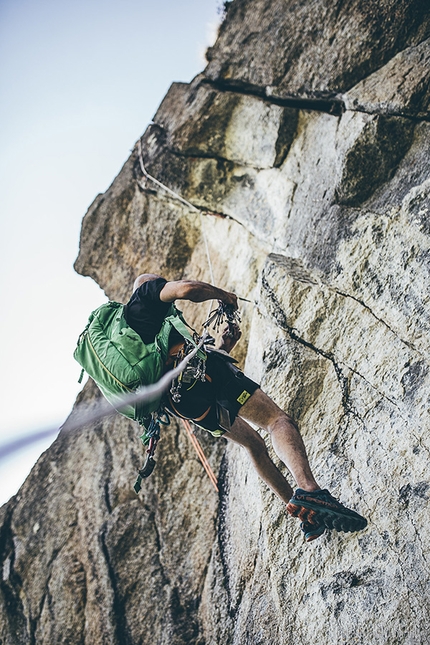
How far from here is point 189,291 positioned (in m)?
3.81

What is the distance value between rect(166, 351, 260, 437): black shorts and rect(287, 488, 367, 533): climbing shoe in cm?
95

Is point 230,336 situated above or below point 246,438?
above

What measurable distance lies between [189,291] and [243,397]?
0.93 m

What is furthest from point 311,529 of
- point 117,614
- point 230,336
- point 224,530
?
point 117,614

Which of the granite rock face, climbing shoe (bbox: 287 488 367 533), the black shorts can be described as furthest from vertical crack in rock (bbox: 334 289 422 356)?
climbing shoe (bbox: 287 488 367 533)

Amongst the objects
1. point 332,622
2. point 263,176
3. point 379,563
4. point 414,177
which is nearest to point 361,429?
point 379,563

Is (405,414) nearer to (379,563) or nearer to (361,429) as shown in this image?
(361,429)

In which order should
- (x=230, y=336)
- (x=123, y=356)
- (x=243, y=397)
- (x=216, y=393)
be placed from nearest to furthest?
(x=123, y=356), (x=243, y=397), (x=216, y=393), (x=230, y=336)

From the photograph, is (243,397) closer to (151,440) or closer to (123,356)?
(151,440)

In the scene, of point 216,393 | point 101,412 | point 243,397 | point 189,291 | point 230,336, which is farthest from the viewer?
point 230,336

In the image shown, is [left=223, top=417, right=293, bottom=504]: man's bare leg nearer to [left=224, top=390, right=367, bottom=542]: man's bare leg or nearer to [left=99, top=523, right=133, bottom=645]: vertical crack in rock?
[left=224, top=390, right=367, bottom=542]: man's bare leg

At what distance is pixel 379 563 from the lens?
3.49 metres

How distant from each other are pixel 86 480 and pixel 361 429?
4124 mm

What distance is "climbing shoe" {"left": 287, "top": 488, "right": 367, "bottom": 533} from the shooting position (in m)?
3.25
